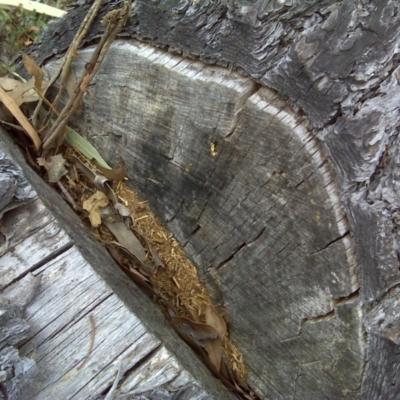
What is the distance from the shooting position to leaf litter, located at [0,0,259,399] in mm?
1792

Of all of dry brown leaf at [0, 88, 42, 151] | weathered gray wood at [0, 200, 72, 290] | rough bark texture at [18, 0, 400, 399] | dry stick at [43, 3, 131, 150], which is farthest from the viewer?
dry brown leaf at [0, 88, 42, 151]

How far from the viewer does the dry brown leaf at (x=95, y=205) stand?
1.91 m

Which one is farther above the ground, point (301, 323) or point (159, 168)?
point (159, 168)

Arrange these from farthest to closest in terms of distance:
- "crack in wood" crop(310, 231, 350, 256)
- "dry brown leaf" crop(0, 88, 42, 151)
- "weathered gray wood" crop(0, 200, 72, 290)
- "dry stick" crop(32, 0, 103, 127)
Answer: "dry brown leaf" crop(0, 88, 42, 151) < "dry stick" crop(32, 0, 103, 127) < "weathered gray wood" crop(0, 200, 72, 290) < "crack in wood" crop(310, 231, 350, 256)

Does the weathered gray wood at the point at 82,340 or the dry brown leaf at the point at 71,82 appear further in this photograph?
the dry brown leaf at the point at 71,82

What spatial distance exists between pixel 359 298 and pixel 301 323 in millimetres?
273

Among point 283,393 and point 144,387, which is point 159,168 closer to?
point 144,387

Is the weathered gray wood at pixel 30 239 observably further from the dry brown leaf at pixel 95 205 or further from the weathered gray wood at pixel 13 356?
the dry brown leaf at pixel 95 205

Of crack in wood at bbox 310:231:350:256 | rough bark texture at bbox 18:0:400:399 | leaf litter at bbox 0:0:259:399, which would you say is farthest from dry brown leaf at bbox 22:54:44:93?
crack in wood at bbox 310:231:350:256

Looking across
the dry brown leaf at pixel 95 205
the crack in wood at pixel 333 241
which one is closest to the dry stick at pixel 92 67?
the dry brown leaf at pixel 95 205

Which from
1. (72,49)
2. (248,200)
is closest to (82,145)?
(72,49)

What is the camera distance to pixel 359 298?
134cm

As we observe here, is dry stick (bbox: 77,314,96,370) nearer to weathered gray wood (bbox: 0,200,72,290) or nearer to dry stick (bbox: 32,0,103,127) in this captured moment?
weathered gray wood (bbox: 0,200,72,290)

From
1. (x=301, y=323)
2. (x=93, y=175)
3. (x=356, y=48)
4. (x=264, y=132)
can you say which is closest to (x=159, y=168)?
(x=93, y=175)
